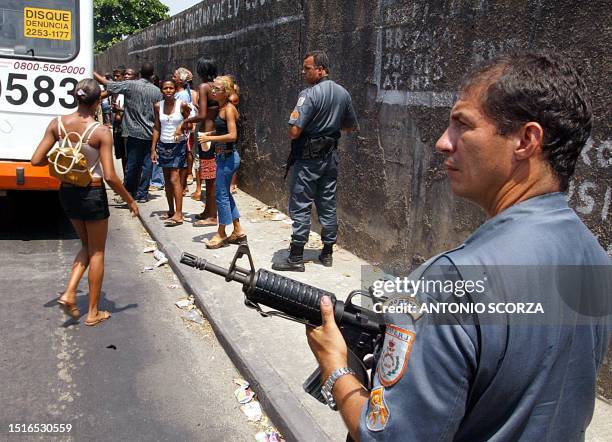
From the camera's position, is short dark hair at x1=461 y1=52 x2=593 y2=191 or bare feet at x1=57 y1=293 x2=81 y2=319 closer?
short dark hair at x1=461 y1=52 x2=593 y2=191

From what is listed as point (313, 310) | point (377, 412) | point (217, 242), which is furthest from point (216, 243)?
point (377, 412)

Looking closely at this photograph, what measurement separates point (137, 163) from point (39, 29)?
232cm

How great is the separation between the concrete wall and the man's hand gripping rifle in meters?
2.09

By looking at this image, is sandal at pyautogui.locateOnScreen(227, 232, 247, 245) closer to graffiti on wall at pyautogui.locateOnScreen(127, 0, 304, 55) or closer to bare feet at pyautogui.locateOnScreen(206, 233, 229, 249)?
bare feet at pyautogui.locateOnScreen(206, 233, 229, 249)

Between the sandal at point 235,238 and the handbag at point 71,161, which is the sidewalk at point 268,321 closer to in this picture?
the sandal at point 235,238

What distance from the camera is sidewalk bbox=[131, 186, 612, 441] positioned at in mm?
2931

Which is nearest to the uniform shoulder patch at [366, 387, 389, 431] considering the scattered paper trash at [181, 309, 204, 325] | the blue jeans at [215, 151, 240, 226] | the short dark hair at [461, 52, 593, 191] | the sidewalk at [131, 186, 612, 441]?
the short dark hair at [461, 52, 593, 191]

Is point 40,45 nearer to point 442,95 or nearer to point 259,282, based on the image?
point 442,95

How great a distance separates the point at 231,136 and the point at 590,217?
142 inches

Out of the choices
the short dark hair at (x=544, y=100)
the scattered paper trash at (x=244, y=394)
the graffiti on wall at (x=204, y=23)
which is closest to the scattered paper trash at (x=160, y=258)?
the scattered paper trash at (x=244, y=394)

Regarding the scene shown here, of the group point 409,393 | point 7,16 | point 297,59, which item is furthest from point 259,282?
point 7,16

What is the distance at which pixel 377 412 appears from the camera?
1.09m

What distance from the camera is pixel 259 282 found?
1.68 m

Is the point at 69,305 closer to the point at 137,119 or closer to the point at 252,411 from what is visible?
the point at 252,411
